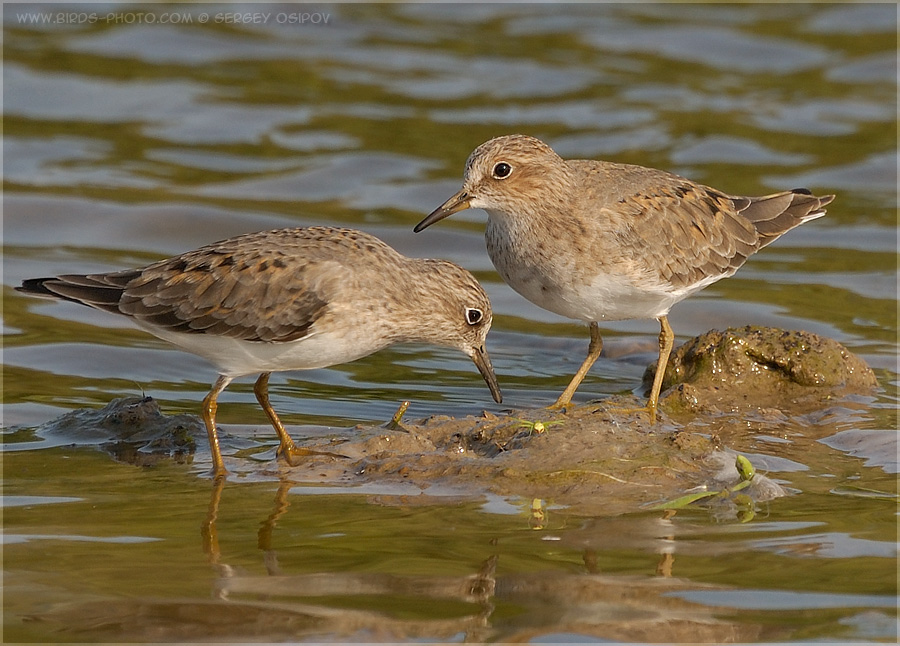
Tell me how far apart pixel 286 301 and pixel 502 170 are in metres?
2.32

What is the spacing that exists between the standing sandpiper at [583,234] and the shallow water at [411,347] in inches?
53.6

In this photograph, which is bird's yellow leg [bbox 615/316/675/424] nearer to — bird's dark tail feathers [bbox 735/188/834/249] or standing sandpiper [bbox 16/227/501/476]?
standing sandpiper [bbox 16/227/501/476]

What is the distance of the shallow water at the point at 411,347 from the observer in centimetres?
707

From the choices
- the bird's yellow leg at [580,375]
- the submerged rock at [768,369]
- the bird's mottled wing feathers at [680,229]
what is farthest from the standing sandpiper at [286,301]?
the submerged rock at [768,369]

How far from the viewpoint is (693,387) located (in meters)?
11.2

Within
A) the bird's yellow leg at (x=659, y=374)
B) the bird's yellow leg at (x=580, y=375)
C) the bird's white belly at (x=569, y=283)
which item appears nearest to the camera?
the bird's yellow leg at (x=659, y=374)

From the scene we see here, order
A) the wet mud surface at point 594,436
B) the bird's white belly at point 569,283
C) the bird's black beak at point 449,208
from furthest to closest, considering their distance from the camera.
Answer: the bird's black beak at point 449,208 < the bird's white belly at point 569,283 < the wet mud surface at point 594,436

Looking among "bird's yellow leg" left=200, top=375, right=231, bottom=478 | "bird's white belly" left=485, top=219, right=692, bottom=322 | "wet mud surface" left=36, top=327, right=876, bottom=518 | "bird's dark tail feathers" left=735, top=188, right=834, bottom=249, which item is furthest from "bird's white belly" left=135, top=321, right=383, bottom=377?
"bird's dark tail feathers" left=735, top=188, right=834, bottom=249

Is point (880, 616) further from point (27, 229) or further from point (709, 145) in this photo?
point (709, 145)

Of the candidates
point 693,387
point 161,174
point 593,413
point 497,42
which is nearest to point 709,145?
point 497,42

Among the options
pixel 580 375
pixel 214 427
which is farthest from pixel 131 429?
pixel 580 375

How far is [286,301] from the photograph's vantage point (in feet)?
31.0

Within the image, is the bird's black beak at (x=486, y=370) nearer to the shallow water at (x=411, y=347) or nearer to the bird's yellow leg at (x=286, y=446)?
the shallow water at (x=411, y=347)

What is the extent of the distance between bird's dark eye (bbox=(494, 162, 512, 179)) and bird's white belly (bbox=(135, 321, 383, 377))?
78.0 inches
